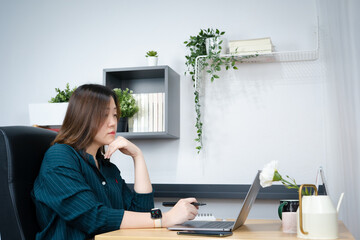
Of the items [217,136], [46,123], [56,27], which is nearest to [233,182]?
[217,136]

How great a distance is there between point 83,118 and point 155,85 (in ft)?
4.09

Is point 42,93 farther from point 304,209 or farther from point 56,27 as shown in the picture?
point 304,209

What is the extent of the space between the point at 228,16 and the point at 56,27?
1293 millimetres

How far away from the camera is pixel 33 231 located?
1468mm

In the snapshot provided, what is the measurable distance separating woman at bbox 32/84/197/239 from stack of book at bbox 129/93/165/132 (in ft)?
2.54

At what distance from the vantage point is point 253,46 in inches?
102

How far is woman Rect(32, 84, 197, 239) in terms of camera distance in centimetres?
140

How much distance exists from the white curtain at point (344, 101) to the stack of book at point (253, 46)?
349mm

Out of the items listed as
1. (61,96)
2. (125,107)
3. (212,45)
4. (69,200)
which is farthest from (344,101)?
(61,96)

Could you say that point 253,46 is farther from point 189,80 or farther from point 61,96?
point 61,96

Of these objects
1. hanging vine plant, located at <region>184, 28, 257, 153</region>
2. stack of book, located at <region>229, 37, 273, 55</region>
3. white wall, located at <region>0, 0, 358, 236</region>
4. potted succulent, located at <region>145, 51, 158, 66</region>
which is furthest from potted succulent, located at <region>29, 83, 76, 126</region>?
stack of book, located at <region>229, 37, 273, 55</region>

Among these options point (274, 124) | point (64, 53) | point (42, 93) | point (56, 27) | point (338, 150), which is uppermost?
point (56, 27)

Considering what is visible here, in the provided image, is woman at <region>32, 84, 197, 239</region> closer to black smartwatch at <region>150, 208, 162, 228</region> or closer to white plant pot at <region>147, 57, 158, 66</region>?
black smartwatch at <region>150, 208, 162, 228</region>

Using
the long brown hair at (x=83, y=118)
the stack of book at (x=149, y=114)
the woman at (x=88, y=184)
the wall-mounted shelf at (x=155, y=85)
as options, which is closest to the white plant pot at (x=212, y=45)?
the wall-mounted shelf at (x=155, y=85)
